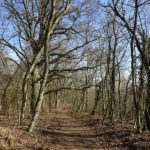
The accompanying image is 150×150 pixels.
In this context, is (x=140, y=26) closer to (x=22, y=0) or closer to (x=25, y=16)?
(x=25, y=16)

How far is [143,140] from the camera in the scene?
845 cm

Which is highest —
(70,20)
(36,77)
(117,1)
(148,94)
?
(70,20)

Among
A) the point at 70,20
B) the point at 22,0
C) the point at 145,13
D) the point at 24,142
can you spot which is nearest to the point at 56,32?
the point at 70,20

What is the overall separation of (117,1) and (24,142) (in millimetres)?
8783

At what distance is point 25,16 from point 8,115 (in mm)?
7545

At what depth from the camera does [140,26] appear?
13.0 metres

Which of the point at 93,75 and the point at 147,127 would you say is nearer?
the point at 147,127

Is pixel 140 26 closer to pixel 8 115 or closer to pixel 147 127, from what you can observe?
pixel 147 127

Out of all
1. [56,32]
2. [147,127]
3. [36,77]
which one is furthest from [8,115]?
[147,127]

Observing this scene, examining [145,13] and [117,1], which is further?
[145,13]

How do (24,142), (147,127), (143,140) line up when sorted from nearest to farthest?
(24,142) → (143,140) → (147,127)

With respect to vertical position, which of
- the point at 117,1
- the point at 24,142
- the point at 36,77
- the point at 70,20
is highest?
the point at 70,20

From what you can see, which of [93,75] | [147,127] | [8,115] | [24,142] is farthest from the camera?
[93,75]

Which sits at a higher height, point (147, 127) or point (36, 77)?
point (36, 77)
